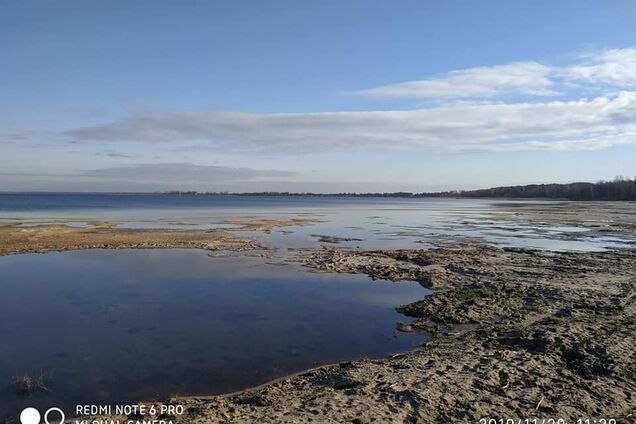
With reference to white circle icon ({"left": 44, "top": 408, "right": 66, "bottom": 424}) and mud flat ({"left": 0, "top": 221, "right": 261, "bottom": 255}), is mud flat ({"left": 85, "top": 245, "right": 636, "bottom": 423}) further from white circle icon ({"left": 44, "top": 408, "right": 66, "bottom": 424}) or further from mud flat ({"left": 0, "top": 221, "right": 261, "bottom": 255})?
mud flat ({"left": 0, "top": 221, "right": 261, "bottom": 255})

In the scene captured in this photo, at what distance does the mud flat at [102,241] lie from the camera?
95.6 ft

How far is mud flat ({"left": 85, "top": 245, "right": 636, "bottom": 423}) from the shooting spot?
7188 mm

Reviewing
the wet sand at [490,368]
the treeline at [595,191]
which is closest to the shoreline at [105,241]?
the wet sand at [490,368]

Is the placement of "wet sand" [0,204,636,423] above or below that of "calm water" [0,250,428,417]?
above

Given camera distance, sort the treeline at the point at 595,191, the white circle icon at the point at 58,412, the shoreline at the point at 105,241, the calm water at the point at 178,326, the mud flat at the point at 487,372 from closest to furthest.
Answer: the mud flat at the point at 487,372
the white circle icon at the point at 58,412
the calm water at the point at 178,326
the shoreline at the point at 105,241
the treeline at the point at 595,191

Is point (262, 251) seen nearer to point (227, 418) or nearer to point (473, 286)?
point (473, 286)

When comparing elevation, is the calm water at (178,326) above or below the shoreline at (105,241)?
below

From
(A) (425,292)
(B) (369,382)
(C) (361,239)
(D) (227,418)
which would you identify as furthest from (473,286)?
(C) (361,239)

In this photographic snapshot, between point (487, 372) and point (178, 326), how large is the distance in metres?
8.32

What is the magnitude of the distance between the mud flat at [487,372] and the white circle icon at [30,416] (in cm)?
230

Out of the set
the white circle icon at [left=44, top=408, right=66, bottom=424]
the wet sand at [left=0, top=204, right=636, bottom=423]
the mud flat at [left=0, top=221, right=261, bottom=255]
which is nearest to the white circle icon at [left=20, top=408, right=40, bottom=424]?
the white circle icon at [left=44, top=408, right=66, bottom=424]

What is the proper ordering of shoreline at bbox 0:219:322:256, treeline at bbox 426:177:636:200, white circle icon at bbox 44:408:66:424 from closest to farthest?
white circle icon at bbox 44:408:66:424, shoreline at bbox 0:219:322:256, treeline at bbox 426:177:636:200

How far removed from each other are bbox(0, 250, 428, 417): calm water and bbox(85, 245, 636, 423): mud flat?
1.16 metres

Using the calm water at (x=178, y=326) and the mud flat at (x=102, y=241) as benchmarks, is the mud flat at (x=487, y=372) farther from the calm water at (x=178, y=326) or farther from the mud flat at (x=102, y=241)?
the mud flat at (x=102, y=241)
